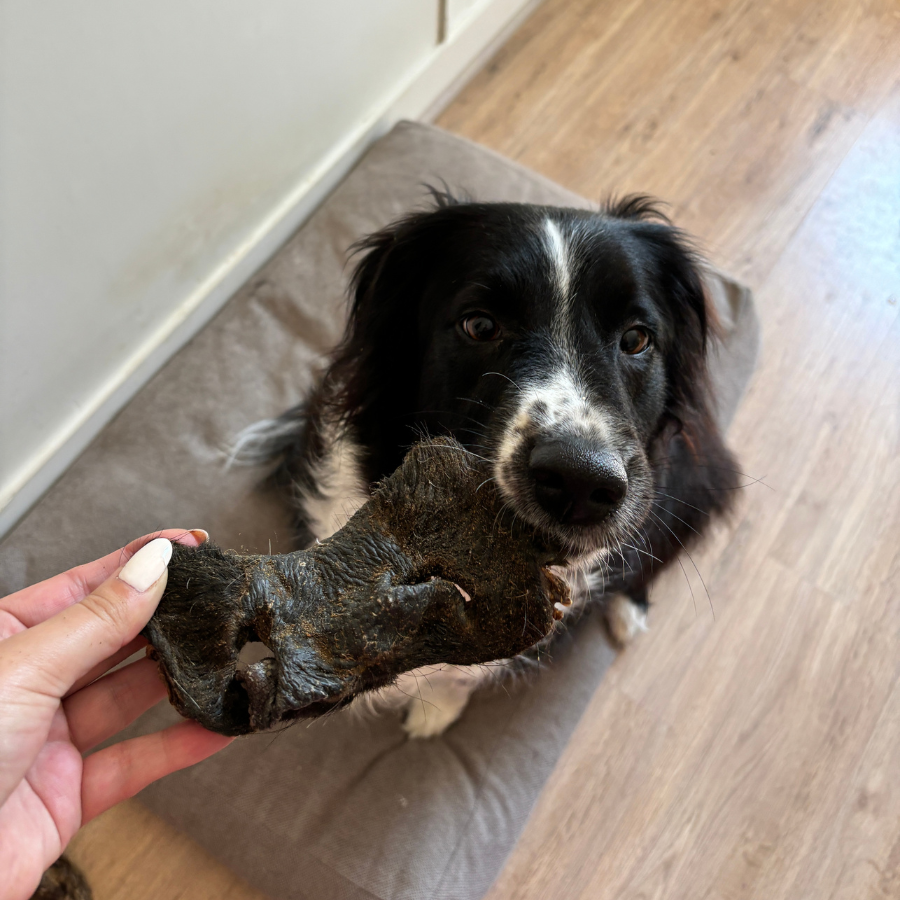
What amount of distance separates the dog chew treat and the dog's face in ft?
0.34

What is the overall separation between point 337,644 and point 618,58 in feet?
10.4

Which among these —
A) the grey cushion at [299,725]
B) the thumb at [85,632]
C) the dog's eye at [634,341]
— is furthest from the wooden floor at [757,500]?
the thumb at [85,632]

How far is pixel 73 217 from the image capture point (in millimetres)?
1834

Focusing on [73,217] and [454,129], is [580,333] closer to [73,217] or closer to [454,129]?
[73,217]

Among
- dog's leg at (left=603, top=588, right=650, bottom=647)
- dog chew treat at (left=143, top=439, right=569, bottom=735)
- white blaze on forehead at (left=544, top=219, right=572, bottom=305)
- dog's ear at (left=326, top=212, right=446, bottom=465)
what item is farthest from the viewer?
dog's leg at (left=603, top=588, right=650, bottom=647)

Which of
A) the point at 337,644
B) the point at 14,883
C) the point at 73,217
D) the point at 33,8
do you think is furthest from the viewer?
the point at 73,217

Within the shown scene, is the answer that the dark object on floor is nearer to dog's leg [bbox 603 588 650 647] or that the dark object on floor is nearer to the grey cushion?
the grey cushion

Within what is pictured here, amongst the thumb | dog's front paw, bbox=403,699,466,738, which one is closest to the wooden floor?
dog's front paw, bbox=403,699,466,738

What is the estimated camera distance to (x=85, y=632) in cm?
99

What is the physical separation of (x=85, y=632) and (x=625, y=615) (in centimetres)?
146

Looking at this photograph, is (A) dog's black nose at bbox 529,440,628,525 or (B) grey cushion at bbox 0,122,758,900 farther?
(B) grey cushion at bbox 0,122,758,900

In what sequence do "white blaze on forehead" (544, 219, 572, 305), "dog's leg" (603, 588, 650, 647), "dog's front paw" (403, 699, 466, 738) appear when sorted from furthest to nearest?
"dog's leg" (603, 588, 650, 647) < "dog's front paw" (403, 699, 466, 738) < "white blaze on forehead" (544, 219, 572, 305)

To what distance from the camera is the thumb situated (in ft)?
3.24

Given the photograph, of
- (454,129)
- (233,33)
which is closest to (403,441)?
(233,33)
